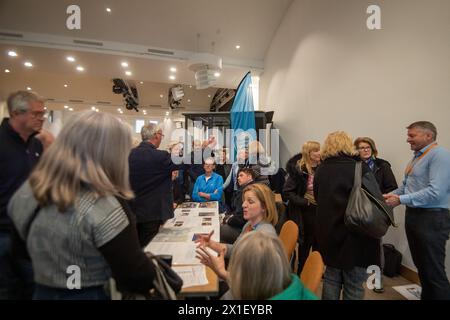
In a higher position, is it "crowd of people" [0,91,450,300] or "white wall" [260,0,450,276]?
"white wall" [260,0,450,276]

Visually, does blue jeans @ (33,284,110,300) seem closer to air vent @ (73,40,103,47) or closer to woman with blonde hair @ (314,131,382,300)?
woman with blonde hair @ (314,131,382,300)

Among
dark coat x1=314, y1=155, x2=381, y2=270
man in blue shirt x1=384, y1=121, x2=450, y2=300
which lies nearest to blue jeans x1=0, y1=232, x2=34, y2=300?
dark coat x1=314, y1=155, x2=381, y2=270

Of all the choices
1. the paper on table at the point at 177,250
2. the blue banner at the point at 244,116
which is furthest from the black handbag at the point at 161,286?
the blue banner at the point at 244,116

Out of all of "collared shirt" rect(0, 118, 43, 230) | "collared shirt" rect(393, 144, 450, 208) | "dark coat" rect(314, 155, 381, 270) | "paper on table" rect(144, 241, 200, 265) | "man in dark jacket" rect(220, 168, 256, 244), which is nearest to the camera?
"collared shirt" rect(0, 118, 43, 230)

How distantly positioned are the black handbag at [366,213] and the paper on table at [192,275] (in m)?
1.01

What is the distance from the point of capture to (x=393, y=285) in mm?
2439

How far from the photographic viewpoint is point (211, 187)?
10.7ft

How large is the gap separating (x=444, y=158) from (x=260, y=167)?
5.34ft

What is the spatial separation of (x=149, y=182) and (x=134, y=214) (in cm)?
59

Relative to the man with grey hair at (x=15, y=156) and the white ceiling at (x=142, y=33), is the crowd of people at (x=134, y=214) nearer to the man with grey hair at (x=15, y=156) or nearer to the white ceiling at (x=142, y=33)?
the man with grey hair at (x=15, y=156)

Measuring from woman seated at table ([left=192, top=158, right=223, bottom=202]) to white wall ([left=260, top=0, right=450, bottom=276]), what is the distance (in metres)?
1.94

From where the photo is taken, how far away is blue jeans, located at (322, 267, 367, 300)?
164cm

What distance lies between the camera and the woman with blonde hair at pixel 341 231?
5.30 ft
